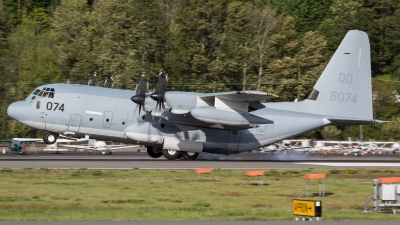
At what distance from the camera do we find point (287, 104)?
2931 cm

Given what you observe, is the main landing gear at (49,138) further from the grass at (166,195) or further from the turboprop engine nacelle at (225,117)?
the turboprop engine nacelle at (225,117)

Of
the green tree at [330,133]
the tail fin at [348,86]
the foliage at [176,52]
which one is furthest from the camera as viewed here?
the foliage at [176,52]

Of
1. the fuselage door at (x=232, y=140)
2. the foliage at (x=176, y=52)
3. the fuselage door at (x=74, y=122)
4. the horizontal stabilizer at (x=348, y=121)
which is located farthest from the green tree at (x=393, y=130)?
the fuselage door at (x=74, y=122)

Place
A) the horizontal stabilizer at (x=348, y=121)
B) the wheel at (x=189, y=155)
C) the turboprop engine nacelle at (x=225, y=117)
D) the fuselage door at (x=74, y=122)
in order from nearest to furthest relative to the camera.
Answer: the turboprop engine nacelle at (x=225, y=117), the fuselage door at (x=74, y=122), the horizontal stabilizer at (x=348, y=121), the wheel at (x=189, y=155)

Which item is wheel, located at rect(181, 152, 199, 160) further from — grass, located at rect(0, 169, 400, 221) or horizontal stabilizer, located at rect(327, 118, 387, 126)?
horizontal stabilizer, located at rect(327, 118, 387, 126)

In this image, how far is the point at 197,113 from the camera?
25859 millimetres

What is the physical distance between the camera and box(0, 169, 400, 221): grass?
15.2m

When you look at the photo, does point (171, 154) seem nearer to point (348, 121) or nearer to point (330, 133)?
point (348, 121)

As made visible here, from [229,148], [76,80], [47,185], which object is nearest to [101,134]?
[229,148]

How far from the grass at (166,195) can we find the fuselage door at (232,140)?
4225 mm

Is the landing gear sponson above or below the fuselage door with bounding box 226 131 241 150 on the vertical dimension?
below

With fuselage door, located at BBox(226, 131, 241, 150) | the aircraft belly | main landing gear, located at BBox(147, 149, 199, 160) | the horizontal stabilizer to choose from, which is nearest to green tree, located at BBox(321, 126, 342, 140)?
the horizontal stabilizer

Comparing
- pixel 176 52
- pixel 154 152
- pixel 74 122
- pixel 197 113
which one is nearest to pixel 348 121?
pixel 197 113

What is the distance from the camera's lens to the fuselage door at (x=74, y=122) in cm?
2706
